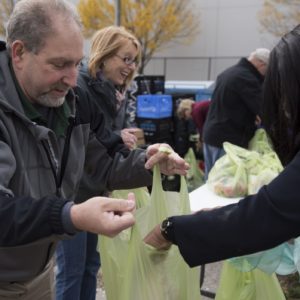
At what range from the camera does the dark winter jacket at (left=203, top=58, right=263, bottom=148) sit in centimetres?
353

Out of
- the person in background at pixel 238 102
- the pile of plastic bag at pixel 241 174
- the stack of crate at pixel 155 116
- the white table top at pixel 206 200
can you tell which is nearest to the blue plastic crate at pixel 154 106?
the stack of crate at pixel 155 116

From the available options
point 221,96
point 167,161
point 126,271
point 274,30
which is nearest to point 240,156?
point 221,96

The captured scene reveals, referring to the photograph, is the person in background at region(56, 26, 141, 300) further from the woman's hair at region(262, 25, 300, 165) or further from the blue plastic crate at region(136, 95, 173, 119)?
the blue plastic crate at region(136, 95, 173, 119)

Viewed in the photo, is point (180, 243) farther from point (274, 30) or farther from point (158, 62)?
point (158, 62)

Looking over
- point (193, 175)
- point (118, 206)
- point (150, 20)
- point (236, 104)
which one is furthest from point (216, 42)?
point (118, 206)

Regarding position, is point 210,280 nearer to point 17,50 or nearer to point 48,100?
point 48,100

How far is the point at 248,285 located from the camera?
1.45m

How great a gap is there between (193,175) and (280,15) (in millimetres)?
10749

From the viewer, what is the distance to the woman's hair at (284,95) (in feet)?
3.40

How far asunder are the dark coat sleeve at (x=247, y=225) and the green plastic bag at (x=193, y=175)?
400 cm

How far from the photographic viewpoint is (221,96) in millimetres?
3707

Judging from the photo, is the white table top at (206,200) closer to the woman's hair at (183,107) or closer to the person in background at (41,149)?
the person in background at (41,149)

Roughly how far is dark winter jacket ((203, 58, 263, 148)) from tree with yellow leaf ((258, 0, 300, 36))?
10.9 metres

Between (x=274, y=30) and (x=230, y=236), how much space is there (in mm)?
14784
